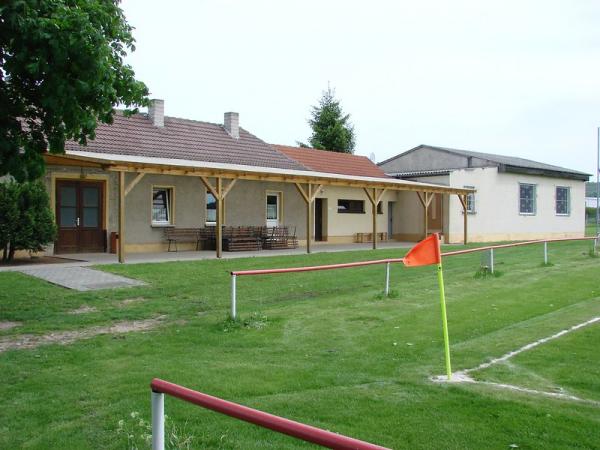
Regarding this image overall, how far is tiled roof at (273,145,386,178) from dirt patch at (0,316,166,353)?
19.7 metres

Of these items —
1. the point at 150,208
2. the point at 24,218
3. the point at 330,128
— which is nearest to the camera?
the point at 24,218

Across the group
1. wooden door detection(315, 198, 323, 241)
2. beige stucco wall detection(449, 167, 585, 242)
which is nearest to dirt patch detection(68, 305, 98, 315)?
wooden door detection(315, 198, 323, 241)

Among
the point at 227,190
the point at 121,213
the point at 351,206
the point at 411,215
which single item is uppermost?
the point at 227,190

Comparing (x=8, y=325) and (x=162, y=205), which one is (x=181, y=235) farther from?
(x=8, y=325)

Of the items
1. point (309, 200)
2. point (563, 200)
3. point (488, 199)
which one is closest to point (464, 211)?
point (488, 199)

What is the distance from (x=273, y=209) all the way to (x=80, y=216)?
28.1 feet

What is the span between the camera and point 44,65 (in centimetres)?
744

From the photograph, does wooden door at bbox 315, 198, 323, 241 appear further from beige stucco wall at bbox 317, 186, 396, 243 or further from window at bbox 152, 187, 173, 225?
window at bbox 152, 187, 173, 225

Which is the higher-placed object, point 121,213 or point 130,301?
point 121,213

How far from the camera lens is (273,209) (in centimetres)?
2600

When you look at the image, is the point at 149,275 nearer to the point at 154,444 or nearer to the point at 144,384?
the point at 144,384

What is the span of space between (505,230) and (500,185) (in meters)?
2.42

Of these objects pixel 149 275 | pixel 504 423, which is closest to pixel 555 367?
pixel 504 423

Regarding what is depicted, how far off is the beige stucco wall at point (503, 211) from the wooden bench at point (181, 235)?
13.0m
